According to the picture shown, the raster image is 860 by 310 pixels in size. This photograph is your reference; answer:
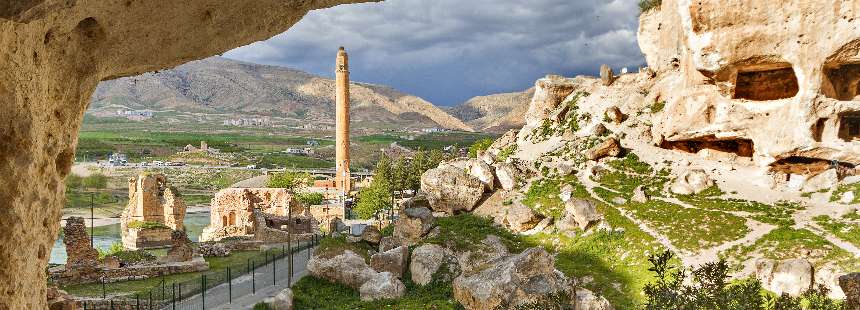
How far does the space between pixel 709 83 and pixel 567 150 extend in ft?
32.8

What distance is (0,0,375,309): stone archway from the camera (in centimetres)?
395

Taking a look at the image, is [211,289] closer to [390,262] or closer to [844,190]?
[390,262]

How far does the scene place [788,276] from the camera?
20.6m

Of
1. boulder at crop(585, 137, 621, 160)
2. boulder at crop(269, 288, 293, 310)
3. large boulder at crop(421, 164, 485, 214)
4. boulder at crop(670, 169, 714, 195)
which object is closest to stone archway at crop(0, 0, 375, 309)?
boulder at crop(269, 288, 293, 310)

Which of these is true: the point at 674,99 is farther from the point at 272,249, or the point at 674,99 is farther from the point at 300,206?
the point at 300,206

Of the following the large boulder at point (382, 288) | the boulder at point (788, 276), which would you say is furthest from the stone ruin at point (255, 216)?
the boulder at point (788, 276)

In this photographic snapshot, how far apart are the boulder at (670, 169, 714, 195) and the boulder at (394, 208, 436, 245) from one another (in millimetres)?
14153

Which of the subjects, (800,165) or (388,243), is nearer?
(800,165)

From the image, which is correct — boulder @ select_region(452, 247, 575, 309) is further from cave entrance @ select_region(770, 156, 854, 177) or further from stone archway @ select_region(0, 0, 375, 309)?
stone archway @ select_region(0, 0, 375, 309)

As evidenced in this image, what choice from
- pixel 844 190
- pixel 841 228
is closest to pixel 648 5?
pixel 844 190

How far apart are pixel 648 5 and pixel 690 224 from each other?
91.4ft

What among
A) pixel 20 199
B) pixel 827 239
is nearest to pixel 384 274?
pixel 827 239

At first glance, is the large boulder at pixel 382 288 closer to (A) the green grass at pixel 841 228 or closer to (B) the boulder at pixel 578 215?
(B) the boulder at pixel 578 215

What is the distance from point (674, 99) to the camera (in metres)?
36.5
